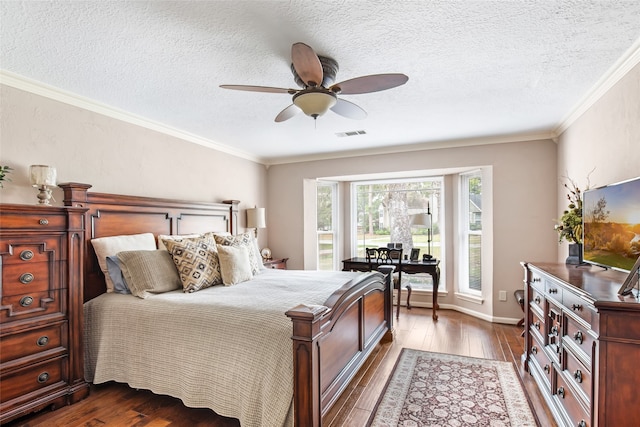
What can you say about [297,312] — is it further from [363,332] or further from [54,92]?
[54,92]

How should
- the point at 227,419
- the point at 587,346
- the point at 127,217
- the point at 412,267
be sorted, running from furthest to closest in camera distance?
the point at 412,267, the point at 127,217, the point at 227,419, the point at 587,346

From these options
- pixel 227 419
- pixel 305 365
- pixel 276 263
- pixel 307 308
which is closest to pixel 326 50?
pixel 307 308

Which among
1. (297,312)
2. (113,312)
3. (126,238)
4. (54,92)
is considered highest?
(54,92)

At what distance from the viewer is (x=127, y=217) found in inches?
123

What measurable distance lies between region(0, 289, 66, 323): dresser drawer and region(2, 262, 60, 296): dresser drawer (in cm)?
3

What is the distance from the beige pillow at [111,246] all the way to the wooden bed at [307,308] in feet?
0.30

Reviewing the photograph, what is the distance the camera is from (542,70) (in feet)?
7.60

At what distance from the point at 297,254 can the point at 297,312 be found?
3.60m

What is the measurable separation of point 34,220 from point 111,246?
0.68 meters

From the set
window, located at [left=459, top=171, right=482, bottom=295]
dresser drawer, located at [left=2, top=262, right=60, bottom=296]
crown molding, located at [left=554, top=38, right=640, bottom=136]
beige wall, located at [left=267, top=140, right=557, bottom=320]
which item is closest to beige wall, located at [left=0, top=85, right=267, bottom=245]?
dresser drawer, located at [left=2, top=262, right=60, bottom=296]

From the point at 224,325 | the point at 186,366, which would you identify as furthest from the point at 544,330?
the point at 186,366

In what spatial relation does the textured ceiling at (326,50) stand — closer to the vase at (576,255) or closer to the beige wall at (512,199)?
the beige wall at (512,199)

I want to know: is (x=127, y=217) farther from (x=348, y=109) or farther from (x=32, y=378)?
(x=348, y=109)

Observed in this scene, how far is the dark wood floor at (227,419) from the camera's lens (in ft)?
6.93
